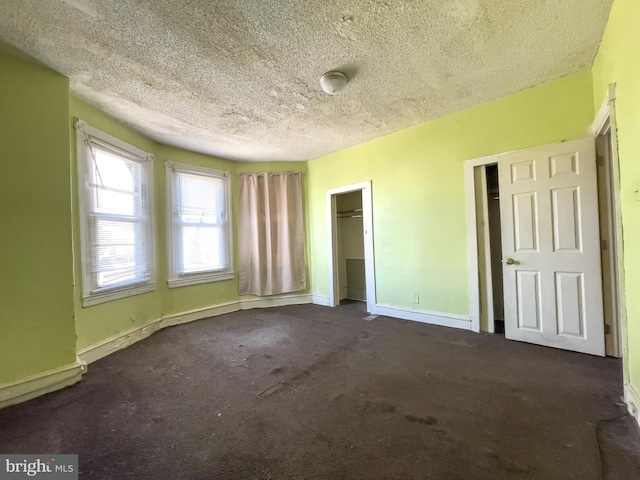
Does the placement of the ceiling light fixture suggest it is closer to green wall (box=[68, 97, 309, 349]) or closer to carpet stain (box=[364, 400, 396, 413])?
green wall (box=[68, 97, 309, 349])

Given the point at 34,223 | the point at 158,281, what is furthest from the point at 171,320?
the point at 34,223

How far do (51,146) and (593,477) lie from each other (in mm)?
3822

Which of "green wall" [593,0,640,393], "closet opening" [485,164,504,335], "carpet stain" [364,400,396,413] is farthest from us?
"closet opening" [485,164,504,335]

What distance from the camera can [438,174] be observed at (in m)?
3.22

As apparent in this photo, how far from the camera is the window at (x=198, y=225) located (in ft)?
12.2

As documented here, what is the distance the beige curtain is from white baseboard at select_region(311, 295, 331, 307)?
0.29 metres

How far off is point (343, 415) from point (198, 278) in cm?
303

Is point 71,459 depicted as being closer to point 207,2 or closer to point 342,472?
point 342,472

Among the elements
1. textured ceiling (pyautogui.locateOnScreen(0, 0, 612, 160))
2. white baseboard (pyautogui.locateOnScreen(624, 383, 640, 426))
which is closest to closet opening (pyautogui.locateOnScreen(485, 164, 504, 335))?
textured ceiling (pyautogui.locateOnScreen(0, 0, 612, 160))

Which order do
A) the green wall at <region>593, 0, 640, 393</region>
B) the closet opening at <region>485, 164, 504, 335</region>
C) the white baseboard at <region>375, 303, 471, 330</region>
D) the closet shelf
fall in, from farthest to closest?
the closet shelf, the closet opening at <region>485, 164, 504, 335</region>, the white baseboard at <region>375, 303, 471, 330</region>, the green wall at <region>593, 0, 640, 393</region>

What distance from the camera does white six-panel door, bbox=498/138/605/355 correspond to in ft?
7.54

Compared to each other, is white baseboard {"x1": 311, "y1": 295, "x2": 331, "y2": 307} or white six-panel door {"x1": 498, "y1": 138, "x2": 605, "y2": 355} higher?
white six-panel door {"x1": 498, "y1": 138, "x2": 605, "y2": 355}

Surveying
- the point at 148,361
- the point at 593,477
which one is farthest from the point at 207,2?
the point at 593,477

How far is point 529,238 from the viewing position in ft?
8.45
